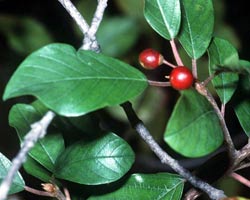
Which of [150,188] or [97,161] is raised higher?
[97,161]

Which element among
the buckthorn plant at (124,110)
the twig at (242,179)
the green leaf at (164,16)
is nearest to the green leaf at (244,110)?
the buckthorn plant at (124,110)

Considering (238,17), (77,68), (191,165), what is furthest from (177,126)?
(238,17)

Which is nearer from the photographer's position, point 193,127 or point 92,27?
point 193,127

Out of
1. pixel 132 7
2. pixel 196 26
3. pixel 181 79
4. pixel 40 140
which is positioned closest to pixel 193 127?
pixel 181 79

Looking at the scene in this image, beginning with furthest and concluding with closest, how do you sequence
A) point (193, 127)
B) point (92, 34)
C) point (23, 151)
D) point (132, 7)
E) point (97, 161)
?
point (132, 7)
point (97, 161)
point (92, 34)
point (193, 127)
point (23, 151)

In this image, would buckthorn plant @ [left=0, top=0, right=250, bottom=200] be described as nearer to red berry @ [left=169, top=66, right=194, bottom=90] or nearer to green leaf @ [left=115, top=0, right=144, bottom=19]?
red berry @ [left=169, top=66, right=194, bottom=90]

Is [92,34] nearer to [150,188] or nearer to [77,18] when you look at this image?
[77,18]

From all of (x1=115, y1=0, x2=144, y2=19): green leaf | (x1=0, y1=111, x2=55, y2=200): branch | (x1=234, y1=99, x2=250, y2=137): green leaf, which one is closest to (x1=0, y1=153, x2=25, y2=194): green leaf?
(x1=0, y1=111, x2=55, y2=200): branch
